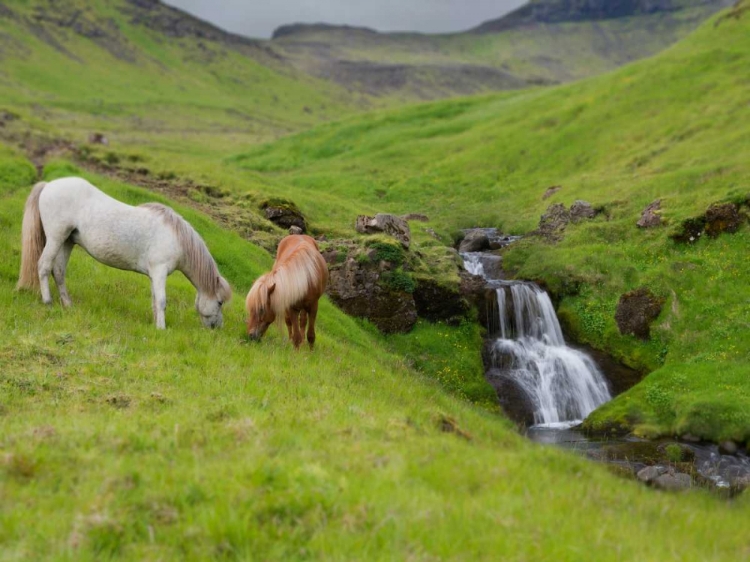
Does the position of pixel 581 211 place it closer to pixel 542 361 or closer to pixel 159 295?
pixel 542 361

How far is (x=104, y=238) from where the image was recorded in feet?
44.1

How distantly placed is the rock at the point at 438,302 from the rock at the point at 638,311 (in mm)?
6612

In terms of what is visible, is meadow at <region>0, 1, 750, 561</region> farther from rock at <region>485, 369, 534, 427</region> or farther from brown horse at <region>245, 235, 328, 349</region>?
rock at <region>485, 369, 534, 427</region>

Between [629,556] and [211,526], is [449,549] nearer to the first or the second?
[629,556]

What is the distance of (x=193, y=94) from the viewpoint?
7844 inches

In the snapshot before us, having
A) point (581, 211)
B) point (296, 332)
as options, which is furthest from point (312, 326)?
point (581, 211)

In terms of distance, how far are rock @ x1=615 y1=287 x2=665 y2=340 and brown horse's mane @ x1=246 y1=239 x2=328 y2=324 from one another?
1623 cm

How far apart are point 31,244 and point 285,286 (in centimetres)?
581

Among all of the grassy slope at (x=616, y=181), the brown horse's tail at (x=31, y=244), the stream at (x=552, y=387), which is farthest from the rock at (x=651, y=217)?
the brown horse's tail at (x=31, y=244)

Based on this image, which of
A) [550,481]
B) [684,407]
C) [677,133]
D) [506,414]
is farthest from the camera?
[677,133]

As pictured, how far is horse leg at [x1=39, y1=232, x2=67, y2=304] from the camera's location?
521 inches

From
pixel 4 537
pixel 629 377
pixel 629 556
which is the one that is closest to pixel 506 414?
pixel 629 377

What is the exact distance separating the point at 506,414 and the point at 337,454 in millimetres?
15472

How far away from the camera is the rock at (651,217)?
31.1m
